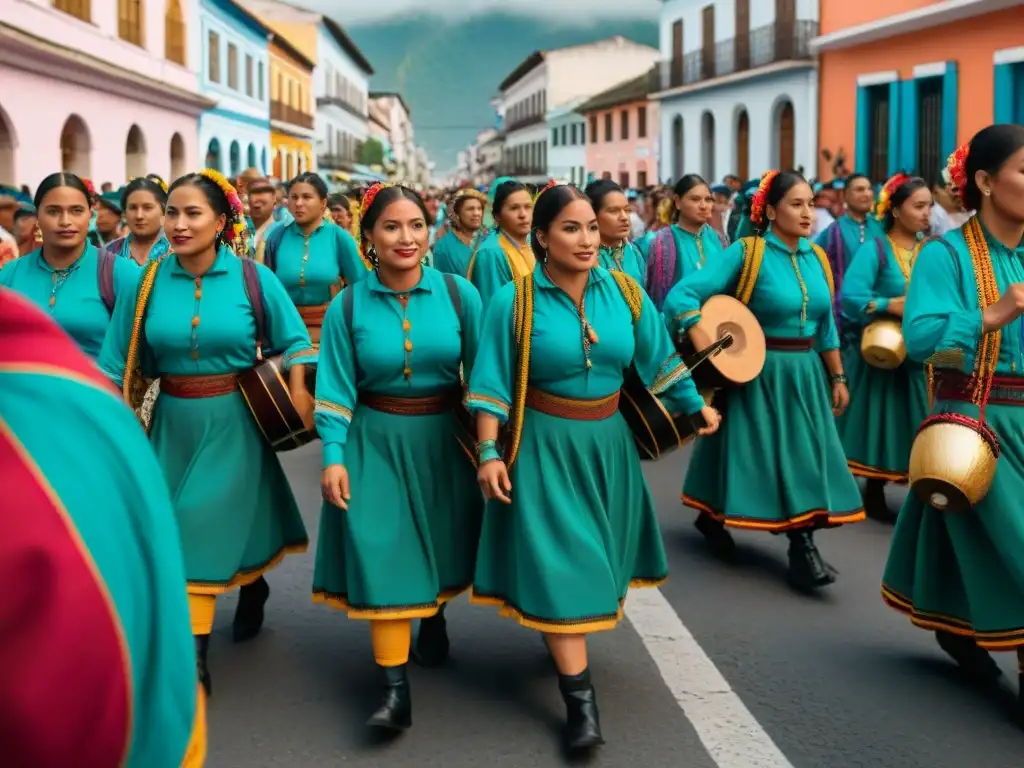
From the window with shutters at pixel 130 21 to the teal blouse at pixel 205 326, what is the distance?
25.6 metres

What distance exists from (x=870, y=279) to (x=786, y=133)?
Answer: 27.9 meters

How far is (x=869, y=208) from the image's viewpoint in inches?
361

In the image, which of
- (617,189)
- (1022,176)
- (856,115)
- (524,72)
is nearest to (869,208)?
(617,189)

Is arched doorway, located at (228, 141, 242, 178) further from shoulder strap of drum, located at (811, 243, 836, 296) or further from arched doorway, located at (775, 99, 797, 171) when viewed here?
shoulder strap of drum, located at (811, 243, 836, 296)

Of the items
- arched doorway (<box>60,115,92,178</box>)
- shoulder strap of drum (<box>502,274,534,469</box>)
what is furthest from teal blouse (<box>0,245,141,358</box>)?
arched doorway (<box>60,115,92,178</box>)

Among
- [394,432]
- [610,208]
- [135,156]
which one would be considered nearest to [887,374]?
[610,208]

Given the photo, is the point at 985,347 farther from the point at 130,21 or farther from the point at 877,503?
the point at 130,21

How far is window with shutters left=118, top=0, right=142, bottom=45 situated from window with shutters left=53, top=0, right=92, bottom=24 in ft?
7.59

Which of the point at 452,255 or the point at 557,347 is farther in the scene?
the point at 452,255

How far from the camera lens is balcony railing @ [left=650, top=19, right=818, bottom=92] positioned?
105 feet

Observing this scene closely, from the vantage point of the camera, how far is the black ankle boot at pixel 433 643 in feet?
16.1

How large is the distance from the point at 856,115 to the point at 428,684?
27.2 meters

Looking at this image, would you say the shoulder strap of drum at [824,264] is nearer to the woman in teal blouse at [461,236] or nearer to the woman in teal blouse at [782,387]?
the woman in teal blouse at [782,387]

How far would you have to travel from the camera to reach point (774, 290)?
604 centimetres
